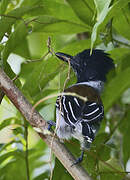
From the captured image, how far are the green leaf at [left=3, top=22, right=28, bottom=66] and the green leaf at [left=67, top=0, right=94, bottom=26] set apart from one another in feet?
0.99

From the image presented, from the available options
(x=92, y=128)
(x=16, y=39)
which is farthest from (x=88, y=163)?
(x=16, y=39)

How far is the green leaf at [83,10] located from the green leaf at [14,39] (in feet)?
0.99

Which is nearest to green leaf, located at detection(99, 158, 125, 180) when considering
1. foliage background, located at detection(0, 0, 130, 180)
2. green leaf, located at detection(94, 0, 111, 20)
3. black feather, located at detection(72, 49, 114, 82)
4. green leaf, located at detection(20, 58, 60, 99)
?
foliage background, located at detection(0, 0, 130, 180)

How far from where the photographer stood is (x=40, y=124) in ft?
3.66

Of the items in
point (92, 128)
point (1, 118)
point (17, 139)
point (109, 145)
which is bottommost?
point (109, 145)

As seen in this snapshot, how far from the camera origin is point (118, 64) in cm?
185

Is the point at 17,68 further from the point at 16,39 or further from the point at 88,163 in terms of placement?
the point at 88,163

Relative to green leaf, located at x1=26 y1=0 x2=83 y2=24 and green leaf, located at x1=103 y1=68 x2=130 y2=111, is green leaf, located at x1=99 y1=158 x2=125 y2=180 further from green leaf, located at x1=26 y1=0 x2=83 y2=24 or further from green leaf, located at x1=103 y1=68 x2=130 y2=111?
green leaf, located at x1=26 y1=0 x2=83 y2=24

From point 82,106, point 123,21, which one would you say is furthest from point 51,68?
point 123,21

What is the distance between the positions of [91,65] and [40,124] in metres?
0.78

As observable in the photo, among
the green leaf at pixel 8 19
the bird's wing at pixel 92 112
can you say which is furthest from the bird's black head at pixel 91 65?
the green leaf at pixel 8 19

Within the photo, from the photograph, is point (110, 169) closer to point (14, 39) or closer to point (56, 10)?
point (14, 39)

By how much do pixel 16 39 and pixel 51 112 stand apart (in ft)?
1.18

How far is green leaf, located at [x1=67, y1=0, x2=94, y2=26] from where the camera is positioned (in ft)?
5.11
